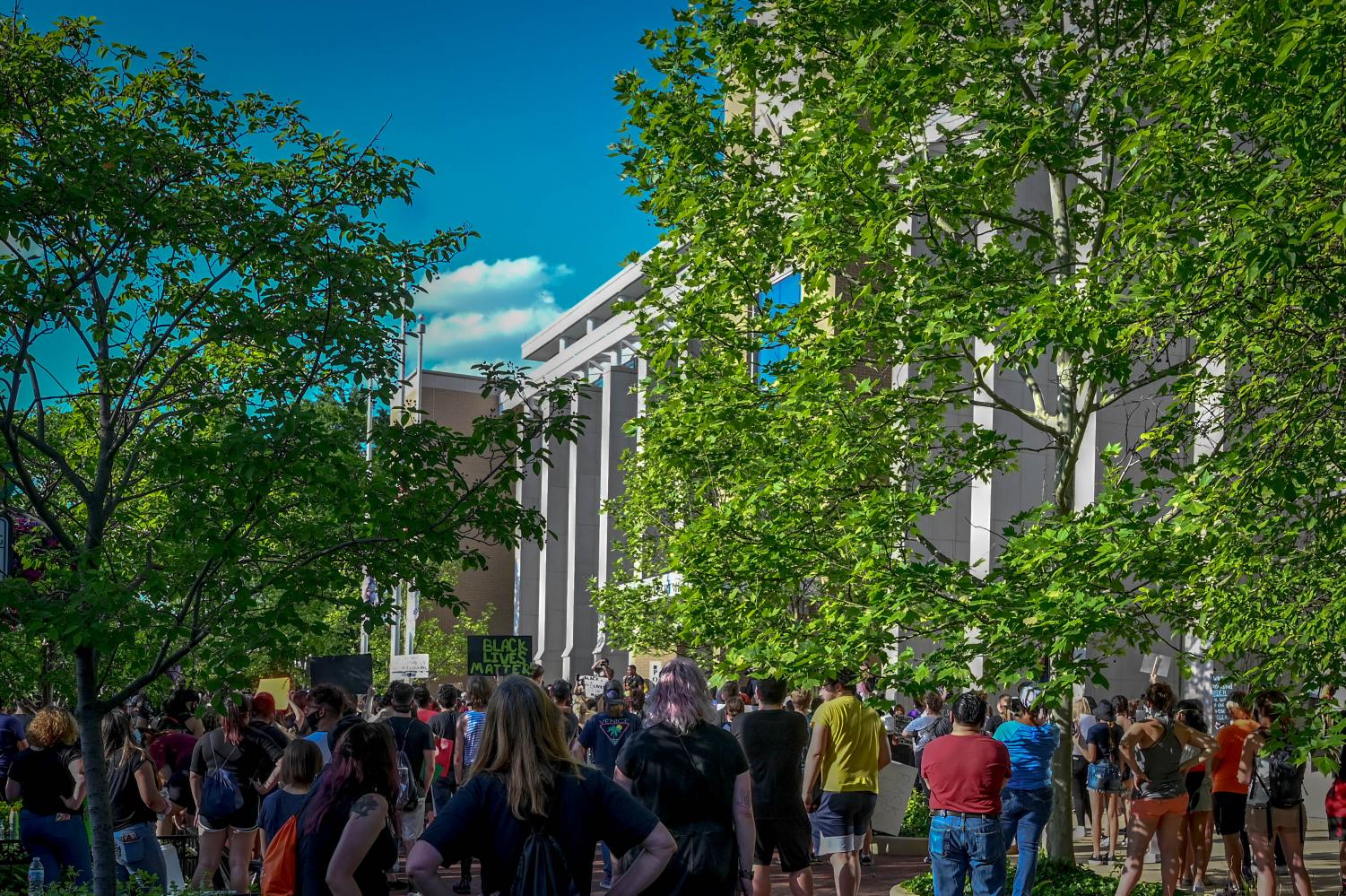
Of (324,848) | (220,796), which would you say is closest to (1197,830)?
(220,796)

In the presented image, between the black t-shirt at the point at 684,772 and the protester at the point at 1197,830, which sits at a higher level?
the black t-shirt at the point at 684,772

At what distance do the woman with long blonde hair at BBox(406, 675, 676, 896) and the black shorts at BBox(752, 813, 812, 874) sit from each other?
5631 millimetres

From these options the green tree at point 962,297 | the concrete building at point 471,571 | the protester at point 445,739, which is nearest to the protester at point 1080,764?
the green tree at point 962,297

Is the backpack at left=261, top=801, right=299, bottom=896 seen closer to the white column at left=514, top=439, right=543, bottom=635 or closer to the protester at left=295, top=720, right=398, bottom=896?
the protester at left=295, top=720, right=398, bottom=896

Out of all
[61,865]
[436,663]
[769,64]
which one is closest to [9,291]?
[61,865]

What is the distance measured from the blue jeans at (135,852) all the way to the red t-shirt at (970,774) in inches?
236

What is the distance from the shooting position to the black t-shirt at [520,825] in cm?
441

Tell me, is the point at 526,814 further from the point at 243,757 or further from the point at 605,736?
the point at 605,736

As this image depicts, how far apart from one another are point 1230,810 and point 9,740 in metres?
12.3

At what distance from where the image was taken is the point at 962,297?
37.3 feet

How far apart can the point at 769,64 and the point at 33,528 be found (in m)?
7.77

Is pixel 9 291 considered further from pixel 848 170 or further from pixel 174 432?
pixel 848 170

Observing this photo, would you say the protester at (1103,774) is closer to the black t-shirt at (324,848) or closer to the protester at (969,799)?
the protester at (969,799)

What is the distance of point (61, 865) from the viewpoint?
34.8 ft
